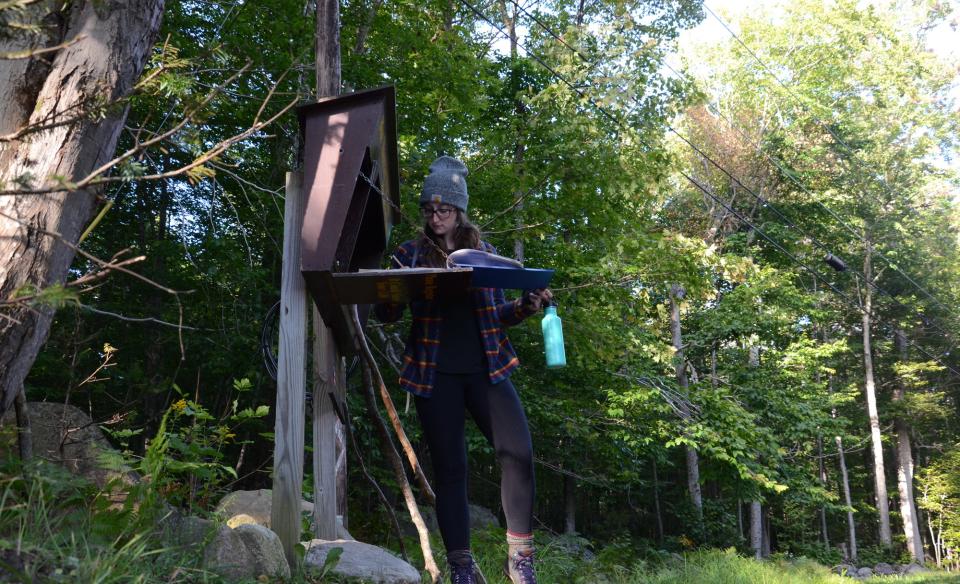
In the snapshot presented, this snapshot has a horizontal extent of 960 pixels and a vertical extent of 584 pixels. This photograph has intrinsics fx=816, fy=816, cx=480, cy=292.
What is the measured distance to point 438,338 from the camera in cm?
328

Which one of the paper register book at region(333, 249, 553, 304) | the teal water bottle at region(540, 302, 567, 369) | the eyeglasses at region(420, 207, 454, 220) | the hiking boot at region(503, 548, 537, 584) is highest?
the eyeglasses at region(420, 207, 454, 220)

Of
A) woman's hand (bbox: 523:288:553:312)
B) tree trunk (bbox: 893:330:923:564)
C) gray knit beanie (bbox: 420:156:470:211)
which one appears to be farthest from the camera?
tree trunk (bbox: 893:330:923:564)

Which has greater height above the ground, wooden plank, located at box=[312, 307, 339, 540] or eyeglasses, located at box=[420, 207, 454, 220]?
eyeglasses, located at box=[420, 207, 454, 220]

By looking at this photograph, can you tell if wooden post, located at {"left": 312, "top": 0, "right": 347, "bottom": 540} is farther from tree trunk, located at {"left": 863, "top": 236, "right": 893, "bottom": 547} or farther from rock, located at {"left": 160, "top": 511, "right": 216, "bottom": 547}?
tree trunk, located at {"left": 863, "top": 236, "right": 893, "bottom": 547}

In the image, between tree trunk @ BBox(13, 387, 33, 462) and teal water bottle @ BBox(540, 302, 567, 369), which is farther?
teal water bottle @ BBox(540, 302, 567, 369)

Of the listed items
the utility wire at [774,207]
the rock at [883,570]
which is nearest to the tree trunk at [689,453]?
the utility wire at [774,207]

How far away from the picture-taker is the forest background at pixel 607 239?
7566 millimetres

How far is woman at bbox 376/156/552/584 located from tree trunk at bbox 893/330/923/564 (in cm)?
2367

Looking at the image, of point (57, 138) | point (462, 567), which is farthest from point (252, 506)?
point (57, 138)

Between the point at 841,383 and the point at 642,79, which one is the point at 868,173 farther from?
the point at 642,79

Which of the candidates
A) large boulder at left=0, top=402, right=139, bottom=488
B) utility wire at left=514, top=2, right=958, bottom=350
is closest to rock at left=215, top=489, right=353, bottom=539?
large boulder at left=0, top=402, right=139, bottom=488

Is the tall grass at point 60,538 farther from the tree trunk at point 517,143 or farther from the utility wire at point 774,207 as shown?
the utility wire at point 774,207

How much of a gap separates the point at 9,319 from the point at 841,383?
29.6 meters

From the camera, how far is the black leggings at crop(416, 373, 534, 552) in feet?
10.5
